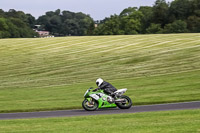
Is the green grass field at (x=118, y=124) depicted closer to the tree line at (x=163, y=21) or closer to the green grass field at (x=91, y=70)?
the green grass field at (x=91, y=70)

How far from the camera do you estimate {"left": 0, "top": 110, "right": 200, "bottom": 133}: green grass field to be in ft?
41.1

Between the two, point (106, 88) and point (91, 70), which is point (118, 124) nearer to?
point (106, 88)

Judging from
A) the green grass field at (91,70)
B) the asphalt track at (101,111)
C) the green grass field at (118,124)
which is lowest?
the green grass field at (91,70)

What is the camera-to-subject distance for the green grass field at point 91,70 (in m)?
23.6

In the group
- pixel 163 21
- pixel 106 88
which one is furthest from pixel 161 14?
pixel 106 88

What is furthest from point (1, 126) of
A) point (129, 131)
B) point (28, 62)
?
point (28, 62)

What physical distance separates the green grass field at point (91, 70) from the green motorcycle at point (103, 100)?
1701 mm

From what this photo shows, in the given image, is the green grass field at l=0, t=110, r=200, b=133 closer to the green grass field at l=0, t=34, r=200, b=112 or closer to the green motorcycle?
the green motorcycle

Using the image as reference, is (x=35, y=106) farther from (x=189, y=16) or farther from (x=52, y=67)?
(x=189, y=16)

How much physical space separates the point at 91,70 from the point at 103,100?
1927 centimetres

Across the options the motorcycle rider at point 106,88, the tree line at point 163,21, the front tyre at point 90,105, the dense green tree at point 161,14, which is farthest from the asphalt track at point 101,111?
the dense green tree at point 161,14

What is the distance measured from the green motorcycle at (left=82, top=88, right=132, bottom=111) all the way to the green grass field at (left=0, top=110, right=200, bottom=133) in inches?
112

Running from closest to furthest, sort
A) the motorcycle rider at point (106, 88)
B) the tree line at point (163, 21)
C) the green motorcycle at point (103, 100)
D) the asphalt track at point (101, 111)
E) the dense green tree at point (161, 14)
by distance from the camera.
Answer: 1. the asphalt track at point (101, 111)
2. the green motorcycle at point (103, 100)
3. the motorcycle rider at point (106, 88)
4. the tree line at point (163, 21)
5. the dense green tree at point (161, 14)

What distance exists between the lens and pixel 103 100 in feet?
63.5
